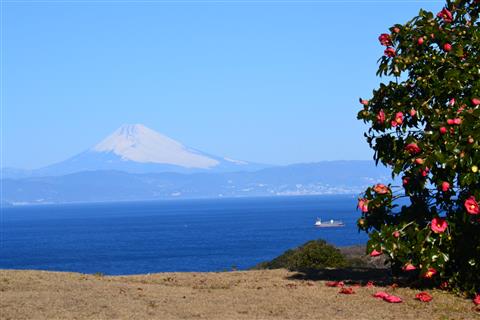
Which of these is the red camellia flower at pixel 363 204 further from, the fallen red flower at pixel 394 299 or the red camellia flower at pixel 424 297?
the red camellia flower at pixel 424 297

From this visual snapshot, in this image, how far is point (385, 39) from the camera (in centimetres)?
1941

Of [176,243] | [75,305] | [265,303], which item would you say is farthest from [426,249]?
[176,243]

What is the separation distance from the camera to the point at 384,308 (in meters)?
16.8

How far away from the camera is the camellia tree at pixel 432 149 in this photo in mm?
16516

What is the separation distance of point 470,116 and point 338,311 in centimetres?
515

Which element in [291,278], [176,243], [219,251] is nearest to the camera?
[291,278]

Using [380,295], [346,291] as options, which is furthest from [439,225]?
[346,291]

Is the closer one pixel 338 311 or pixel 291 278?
pixel 338 311

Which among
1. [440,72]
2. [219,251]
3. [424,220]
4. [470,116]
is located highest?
[440,72]

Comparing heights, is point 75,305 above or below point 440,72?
below

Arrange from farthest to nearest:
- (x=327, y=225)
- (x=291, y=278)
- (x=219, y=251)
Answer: (x=327, y=225) < (x=219, y=251) < (x=291, y=278)

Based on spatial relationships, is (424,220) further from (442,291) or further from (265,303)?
(265,303)

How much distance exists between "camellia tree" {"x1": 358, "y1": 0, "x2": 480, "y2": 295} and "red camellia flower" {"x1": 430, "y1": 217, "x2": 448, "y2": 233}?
2 centimetres

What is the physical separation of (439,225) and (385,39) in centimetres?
522
